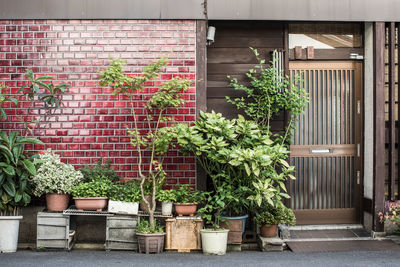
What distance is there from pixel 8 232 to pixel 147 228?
1.83 meters

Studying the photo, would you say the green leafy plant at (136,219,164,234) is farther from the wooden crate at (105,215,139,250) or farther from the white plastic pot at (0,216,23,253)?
the white plastic pot at (0,216,23,253)

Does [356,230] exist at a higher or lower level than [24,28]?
lower

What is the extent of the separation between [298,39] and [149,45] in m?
2.43

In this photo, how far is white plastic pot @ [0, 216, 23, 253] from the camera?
18.5ft

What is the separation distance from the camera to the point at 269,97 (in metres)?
6.42

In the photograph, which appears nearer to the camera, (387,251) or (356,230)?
(387,251)

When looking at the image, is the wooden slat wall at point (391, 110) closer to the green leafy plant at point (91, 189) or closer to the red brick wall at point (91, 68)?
the red brick wall at point (91, 68)

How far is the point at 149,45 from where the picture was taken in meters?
6.36

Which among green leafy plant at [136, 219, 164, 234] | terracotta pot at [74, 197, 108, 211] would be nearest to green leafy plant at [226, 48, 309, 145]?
green leafy plant at [136, 219, 164, 234]

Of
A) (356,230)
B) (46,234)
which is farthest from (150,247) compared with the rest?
(356,230)

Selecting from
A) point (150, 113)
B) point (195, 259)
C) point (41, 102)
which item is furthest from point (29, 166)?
point (195, 259)

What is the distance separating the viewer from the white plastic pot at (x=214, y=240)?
5.61m

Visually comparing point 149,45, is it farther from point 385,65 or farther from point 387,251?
point 387,251

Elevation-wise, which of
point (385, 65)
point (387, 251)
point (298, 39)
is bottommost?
point (387, 251)
